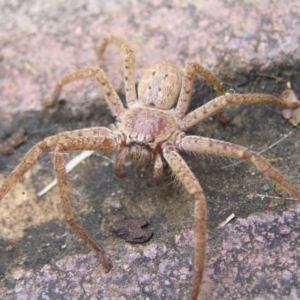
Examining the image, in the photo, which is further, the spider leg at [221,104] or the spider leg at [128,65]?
the spider leg at [128,65]

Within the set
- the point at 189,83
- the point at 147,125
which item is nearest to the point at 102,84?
the point at 147,125

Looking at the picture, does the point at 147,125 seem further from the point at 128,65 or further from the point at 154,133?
the point at 128,65

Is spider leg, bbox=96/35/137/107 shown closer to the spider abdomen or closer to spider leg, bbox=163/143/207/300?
the spider abdomen

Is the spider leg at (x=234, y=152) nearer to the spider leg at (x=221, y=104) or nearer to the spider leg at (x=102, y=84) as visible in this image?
the spider leg at (x=221, y=104)

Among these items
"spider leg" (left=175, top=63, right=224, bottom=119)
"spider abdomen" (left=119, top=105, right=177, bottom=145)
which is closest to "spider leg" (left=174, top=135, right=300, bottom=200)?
"spider abdomen" (left=119, top=105, right=177, bottom=145)

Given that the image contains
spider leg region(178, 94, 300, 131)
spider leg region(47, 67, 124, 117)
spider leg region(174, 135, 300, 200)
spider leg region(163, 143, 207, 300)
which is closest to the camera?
spider leg region(163, 143, 207, 300)

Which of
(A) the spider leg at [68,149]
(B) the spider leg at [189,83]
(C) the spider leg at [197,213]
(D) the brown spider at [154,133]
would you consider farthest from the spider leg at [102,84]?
(C) the spider leg at [197,213]

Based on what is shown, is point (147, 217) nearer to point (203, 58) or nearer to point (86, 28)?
point (203, 58)
